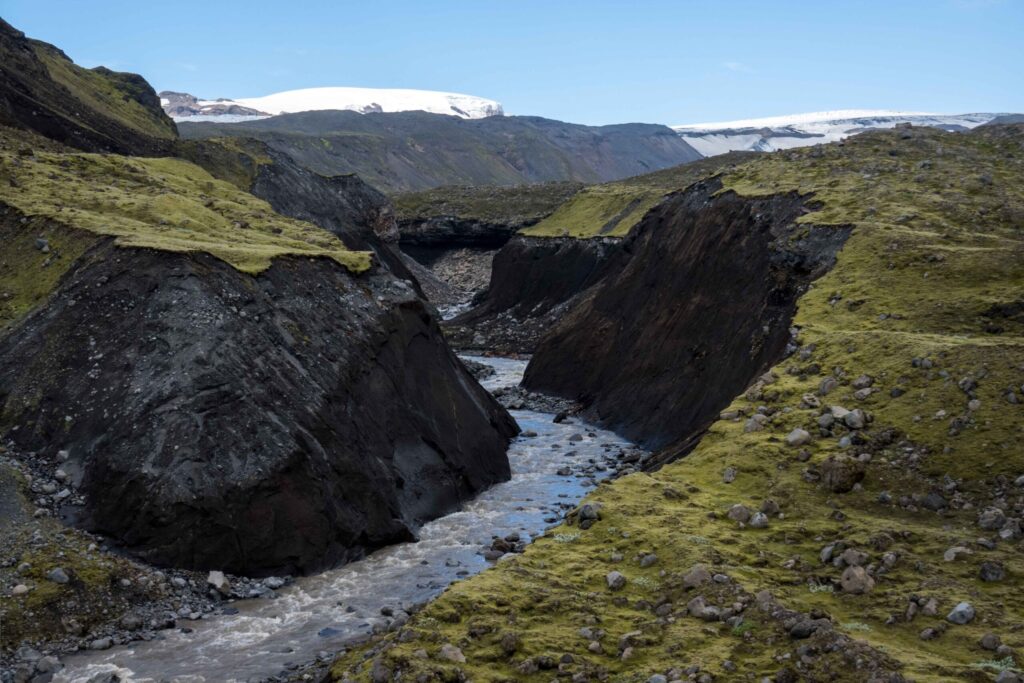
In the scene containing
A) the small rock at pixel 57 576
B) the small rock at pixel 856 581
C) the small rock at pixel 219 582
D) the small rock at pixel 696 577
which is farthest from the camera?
→ the small rock at pixel 219 582

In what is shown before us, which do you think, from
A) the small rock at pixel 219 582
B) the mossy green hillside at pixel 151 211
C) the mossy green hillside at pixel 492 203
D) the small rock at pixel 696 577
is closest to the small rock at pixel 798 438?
→ the small rock at pixel 696 577

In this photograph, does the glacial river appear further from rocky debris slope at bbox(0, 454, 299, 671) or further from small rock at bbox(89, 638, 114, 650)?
rocky debris slope at bbox(0, 454, 299, 671)

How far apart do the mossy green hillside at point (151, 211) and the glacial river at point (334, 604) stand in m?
10.4

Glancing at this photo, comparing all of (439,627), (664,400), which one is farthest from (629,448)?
(439,627)

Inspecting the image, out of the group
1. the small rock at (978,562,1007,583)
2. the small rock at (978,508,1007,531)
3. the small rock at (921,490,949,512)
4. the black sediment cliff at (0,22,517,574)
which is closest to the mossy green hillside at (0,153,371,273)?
the black sediment cliff at (0,22,517,574)

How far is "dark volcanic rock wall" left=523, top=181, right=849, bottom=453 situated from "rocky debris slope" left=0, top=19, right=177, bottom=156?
29.8 metres

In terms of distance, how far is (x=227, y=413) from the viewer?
1003 inches

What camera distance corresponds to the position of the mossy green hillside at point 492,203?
120188mm

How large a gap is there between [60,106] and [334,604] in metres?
47.3

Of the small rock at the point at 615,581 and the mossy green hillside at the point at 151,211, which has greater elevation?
the mossy green hillside at the point at 151,211

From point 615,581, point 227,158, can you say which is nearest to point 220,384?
point 615,581

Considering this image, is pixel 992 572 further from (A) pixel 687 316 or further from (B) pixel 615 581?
(A) pixel 687 316

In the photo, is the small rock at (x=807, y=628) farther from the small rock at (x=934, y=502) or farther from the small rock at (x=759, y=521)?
the small rock at (x=934, y=502)

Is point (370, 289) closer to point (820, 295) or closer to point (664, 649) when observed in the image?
point (820, 295)
